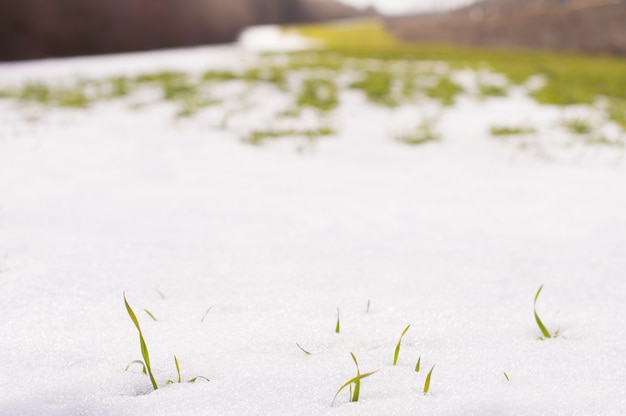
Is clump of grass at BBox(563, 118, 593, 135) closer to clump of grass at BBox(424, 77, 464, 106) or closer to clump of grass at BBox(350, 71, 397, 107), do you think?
clump of grass at BBox(424, 77, 464, 106)

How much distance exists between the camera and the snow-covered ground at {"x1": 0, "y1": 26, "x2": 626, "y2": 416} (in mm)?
1196

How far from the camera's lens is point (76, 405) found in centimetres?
113

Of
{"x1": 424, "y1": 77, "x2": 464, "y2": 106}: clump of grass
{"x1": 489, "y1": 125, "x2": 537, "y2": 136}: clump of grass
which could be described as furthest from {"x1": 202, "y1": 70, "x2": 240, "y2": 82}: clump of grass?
{"x1": 489, "y1": 125, "x2": 537, "y2": 136}: clump of grass

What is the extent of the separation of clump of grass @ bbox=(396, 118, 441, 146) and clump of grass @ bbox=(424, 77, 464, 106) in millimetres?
1278

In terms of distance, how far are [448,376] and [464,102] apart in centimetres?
501

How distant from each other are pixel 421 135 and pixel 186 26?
14.7 metres

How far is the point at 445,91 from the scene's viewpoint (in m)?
6.23

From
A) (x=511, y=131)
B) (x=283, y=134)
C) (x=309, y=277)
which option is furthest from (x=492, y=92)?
(x=309, y=277)

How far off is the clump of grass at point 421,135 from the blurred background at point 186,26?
7169mm

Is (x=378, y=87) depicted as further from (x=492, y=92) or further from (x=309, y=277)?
(x=309, y=277)

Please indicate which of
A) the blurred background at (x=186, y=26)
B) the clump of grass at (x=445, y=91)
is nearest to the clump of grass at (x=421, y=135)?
the clump of grass at (x=445, y=91)

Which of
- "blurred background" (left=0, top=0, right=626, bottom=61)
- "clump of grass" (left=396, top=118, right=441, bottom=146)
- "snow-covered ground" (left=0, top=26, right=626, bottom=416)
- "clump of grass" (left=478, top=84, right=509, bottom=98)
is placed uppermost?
"blurred background" (left=0, top=0, right=626, bottom=61)

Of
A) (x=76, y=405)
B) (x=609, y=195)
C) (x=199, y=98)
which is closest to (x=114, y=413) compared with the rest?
(x=76, y=405)

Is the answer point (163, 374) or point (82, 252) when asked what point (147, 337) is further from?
point (82, 252)
